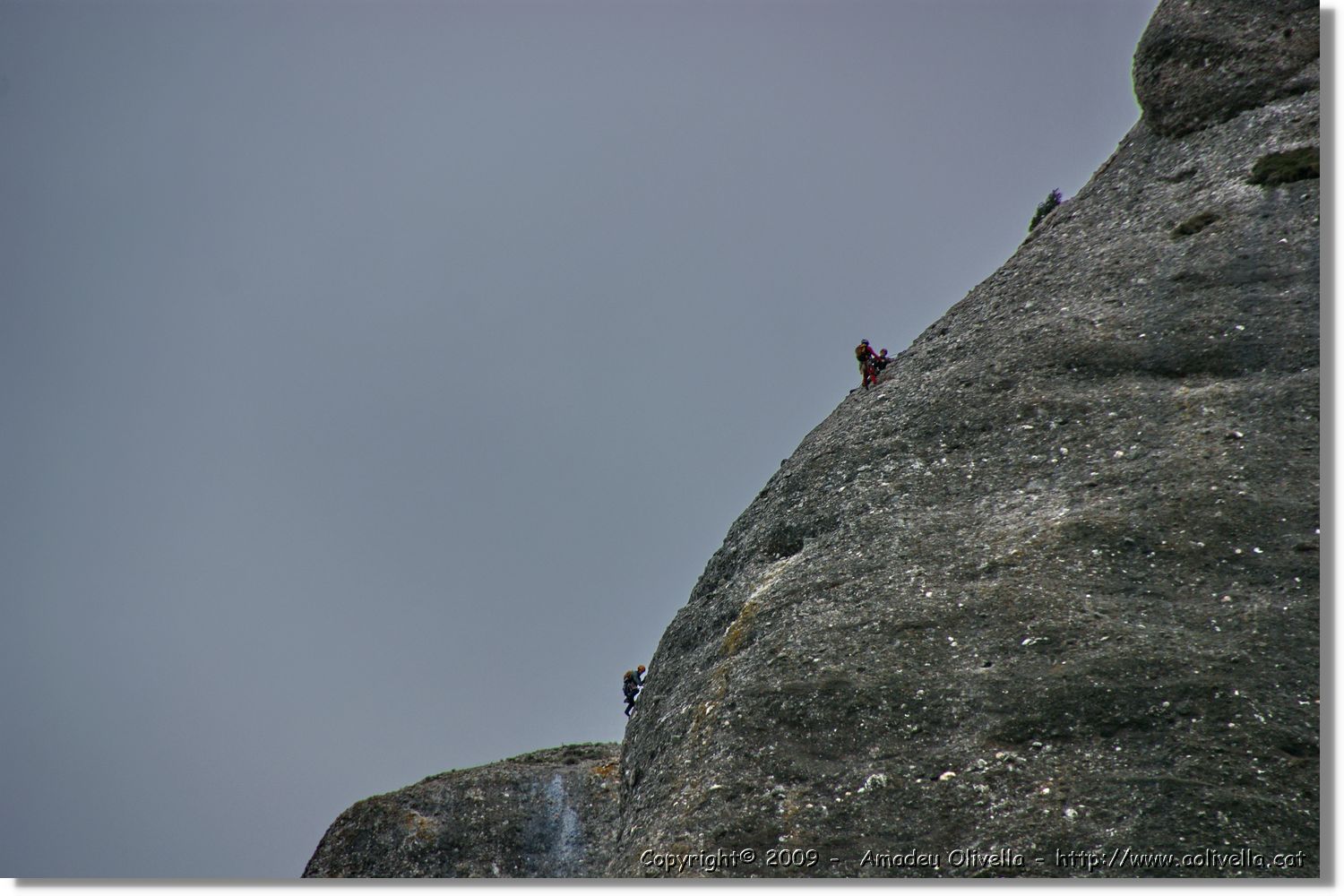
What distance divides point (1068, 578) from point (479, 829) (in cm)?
1832

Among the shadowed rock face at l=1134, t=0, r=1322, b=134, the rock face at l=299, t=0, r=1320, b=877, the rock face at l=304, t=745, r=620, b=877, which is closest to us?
the rock face at l=299, t=0, r=1320, b=877

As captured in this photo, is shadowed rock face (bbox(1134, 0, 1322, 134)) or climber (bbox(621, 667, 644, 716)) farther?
climber (bbox(621, 667, 644, 716))

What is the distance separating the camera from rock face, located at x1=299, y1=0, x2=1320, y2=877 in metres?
17.4

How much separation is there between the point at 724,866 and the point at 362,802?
18.0 m

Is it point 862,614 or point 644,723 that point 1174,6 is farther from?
point 644,723

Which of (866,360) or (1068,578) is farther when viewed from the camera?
(866,360)

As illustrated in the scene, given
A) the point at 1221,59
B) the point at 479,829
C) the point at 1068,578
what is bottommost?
the point at 479,829

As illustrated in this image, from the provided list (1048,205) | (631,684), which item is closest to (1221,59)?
(1048,205)

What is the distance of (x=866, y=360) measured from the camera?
2936cm

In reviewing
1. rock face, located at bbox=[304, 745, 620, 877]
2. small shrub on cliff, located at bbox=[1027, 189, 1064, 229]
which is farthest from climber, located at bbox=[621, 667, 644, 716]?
small shrub on cliff, located at bbox=[1027, 189, 1064, 229]

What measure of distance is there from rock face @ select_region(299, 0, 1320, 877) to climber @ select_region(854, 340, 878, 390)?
48.9 inches

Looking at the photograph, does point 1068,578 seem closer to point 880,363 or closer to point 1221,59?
point 880,363

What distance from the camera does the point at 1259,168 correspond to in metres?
25.3

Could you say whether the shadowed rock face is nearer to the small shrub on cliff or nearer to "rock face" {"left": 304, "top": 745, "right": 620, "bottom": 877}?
the small shrub on cliff
